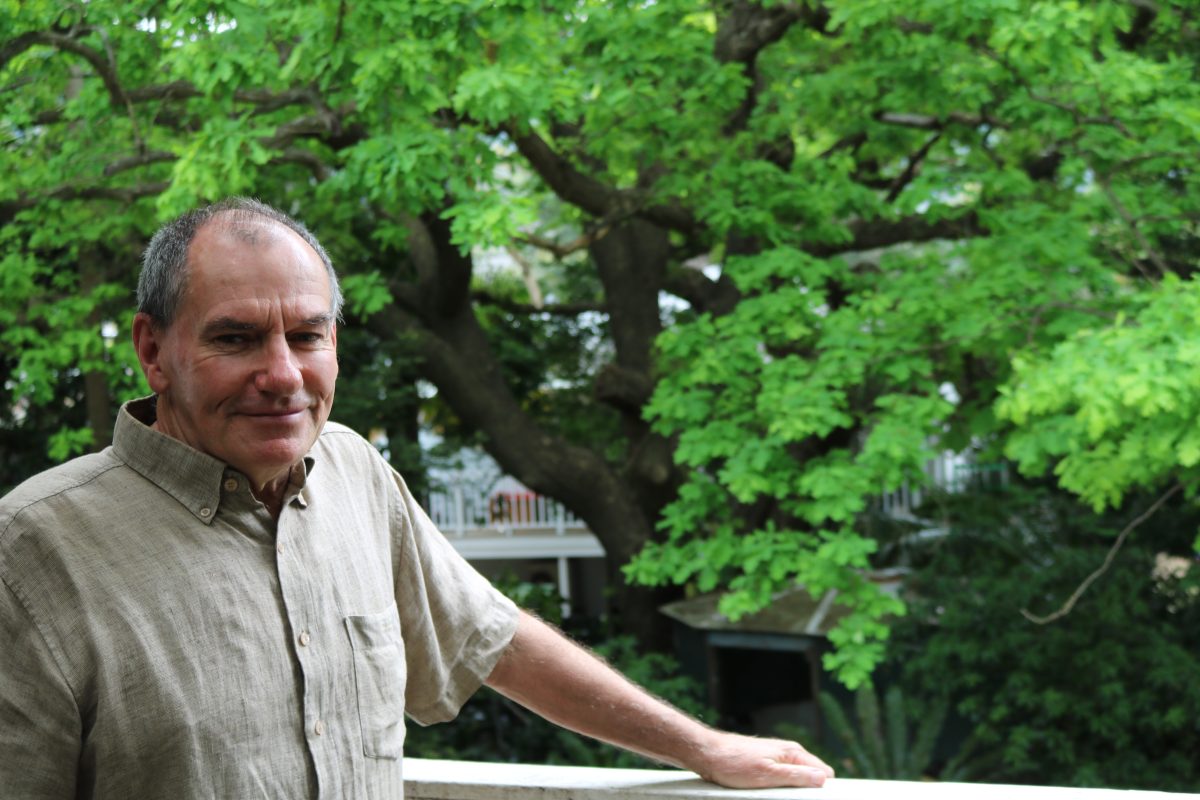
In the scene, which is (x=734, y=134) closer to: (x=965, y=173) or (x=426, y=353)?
(x=965, y=173)

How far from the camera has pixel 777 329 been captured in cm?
724

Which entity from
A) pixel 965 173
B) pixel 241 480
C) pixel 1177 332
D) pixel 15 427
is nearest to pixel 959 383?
pixel 965 173

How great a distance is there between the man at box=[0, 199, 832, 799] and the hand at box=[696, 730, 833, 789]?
61 centimetres

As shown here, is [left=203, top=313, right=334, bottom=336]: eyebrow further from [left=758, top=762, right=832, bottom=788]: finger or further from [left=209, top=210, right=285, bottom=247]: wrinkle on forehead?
[left=758, top=762, right=832, bottom=788]: finger

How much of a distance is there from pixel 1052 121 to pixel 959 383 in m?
1.92

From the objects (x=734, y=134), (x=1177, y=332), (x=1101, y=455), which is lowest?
(x=1101, y=455)

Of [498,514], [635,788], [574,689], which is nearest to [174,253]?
[574,689]

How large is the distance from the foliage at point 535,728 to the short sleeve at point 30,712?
8.43 m

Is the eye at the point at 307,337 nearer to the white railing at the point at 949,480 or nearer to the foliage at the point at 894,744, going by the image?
the foliage at the point at 894,744

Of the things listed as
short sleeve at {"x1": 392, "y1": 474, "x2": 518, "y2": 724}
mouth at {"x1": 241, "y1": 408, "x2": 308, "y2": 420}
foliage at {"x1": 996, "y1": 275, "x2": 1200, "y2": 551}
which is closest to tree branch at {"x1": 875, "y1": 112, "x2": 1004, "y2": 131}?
foliage at {"x1": 996, "y1": 275, "x2": 1200, "y2": 551}

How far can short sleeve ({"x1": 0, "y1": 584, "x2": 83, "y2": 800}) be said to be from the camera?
1.33m

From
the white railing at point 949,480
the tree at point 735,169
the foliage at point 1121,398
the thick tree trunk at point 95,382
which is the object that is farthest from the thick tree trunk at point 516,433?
the foliage at point 1121,398

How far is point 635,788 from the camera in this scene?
2.18 m

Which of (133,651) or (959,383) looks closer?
(133,651)
